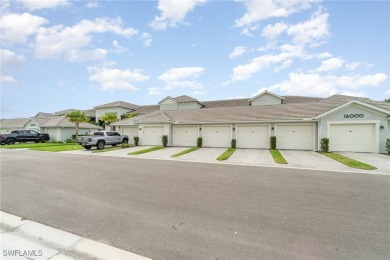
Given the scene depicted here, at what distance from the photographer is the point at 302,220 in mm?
4441

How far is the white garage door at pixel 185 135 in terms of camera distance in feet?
72.6

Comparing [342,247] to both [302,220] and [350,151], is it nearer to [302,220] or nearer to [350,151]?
[302,220]

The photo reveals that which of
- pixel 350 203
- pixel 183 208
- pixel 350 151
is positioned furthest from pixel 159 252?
pixel 350 151

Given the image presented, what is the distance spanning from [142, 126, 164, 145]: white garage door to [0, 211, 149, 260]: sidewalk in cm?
1888

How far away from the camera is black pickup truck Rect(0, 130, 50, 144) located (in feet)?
94.4

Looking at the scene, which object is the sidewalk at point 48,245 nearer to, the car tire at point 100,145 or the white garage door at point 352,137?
the car tire at point 100,145

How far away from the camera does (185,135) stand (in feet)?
74.1

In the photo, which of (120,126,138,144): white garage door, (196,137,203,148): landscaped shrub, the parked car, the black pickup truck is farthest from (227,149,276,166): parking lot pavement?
the black pickup truck

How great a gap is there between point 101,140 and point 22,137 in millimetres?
18405

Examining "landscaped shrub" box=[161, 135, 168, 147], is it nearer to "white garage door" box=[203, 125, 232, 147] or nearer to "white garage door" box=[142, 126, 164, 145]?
"white garage door" box=[142, 126, 164, 145]

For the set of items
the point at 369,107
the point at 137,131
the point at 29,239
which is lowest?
the point at 29,239

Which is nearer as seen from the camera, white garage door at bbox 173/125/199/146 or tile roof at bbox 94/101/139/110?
white garage door at bbox 173/125/199/146

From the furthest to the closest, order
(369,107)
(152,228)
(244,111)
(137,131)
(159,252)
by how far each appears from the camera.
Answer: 1. (137,131)
2. (244,111)
3. (369,107)
4. (152,228)
5. (159,252)

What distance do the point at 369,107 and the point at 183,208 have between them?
17741 millimetres
